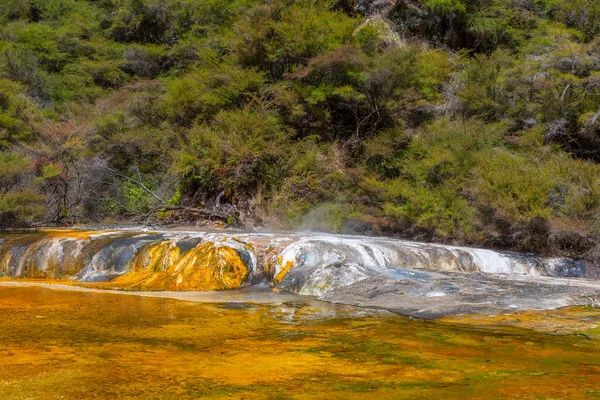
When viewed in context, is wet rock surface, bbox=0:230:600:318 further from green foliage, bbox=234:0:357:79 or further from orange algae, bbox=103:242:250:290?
green foliage, bbox=234:0:357:79

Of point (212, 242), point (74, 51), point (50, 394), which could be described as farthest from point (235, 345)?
point (74, 51)

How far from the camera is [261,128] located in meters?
17.4

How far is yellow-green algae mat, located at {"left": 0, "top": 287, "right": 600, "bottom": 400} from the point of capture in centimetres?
350

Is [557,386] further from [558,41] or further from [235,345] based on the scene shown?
[558,41]

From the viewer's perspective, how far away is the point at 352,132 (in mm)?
19781

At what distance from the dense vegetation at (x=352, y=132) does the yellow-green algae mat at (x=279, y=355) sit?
7282 mm

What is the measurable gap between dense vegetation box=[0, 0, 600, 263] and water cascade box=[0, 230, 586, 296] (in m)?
1.80

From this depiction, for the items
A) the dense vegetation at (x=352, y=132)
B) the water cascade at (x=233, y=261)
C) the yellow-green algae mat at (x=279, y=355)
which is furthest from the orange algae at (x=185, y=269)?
the dense vegetation at (x=352, y=132)

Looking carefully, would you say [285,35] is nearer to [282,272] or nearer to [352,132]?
[352,132]

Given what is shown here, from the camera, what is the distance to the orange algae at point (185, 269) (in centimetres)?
938

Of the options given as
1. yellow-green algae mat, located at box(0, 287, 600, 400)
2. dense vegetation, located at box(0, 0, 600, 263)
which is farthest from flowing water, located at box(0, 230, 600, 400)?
dense vegetation, located at box(0, 0, 600, 263)

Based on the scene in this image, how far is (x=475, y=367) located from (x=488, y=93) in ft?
53.3

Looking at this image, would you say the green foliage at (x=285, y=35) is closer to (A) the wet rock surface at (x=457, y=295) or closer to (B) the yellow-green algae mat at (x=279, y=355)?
(A) the wet rock surface at (x=457, y=295)

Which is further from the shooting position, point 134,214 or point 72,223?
point 134,214
